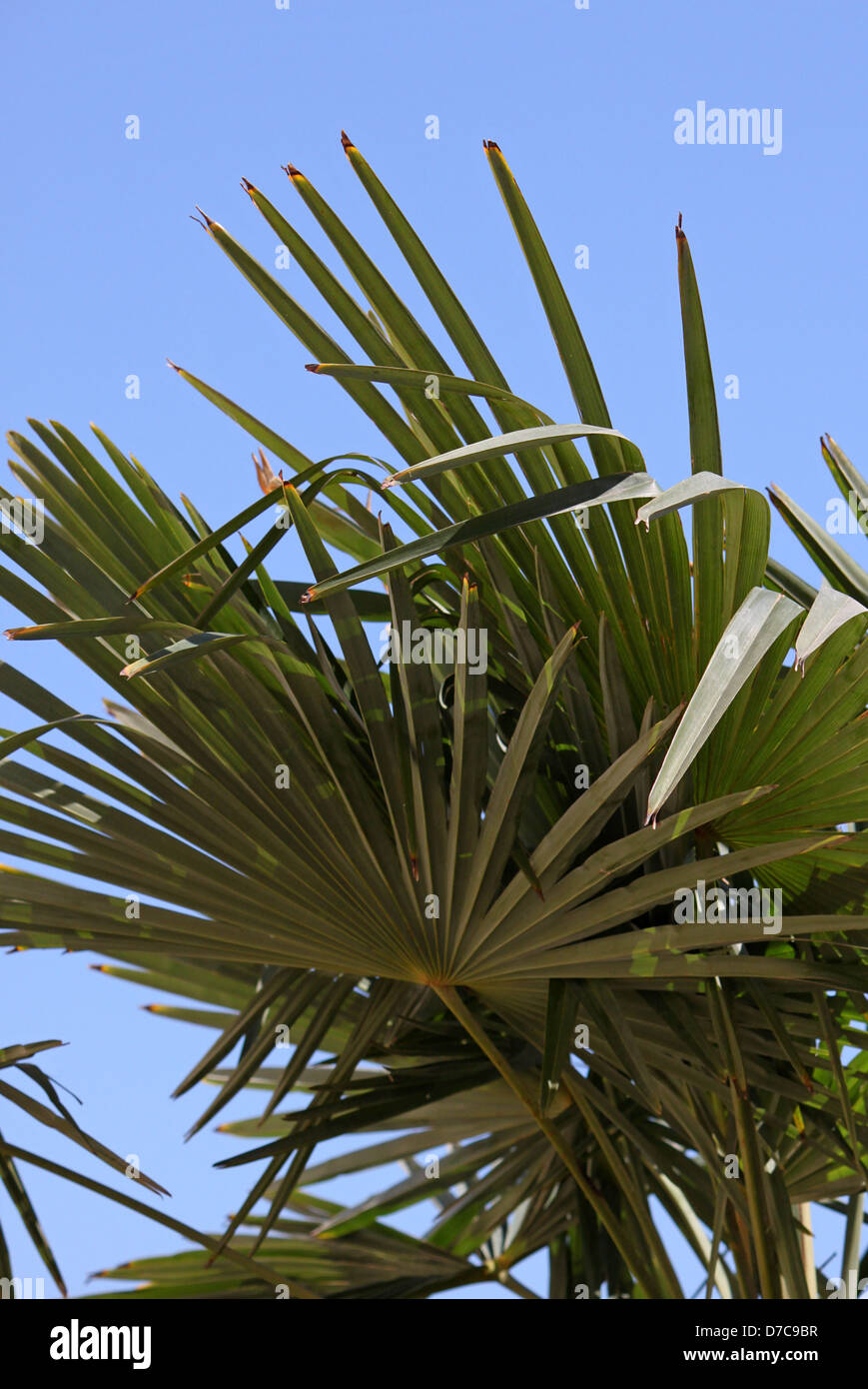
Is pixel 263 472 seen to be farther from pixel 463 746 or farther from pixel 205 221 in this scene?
pixel 463 746

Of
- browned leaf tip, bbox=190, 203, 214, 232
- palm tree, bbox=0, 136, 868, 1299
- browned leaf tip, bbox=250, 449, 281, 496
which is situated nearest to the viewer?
palm tree, bbox=0, 136, 868, 1299

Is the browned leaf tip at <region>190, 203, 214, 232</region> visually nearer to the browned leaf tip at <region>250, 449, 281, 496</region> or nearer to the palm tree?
the palm tree

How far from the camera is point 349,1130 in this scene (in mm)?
1641

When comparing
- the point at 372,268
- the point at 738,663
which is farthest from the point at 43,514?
the point at 738,663

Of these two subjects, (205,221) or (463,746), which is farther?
(205,221)

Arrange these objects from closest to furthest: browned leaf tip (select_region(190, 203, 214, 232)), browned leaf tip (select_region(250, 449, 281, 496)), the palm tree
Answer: the palm tree, browned leaf tip (select_region(190, 203, 214, 232)), browned leaf tip (select_region(250, 449, 281, 496))

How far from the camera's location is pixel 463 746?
1.33 m

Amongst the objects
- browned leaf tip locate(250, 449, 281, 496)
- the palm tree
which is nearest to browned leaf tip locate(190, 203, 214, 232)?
the palm tree

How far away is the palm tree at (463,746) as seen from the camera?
131cm

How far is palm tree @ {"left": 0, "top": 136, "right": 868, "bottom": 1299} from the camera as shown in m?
1.31

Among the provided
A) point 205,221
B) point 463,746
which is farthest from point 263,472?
point 463,746

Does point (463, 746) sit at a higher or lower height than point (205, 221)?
lower

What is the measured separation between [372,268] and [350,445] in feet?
0.73

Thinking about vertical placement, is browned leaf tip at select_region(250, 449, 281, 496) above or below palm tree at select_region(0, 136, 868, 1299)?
above
